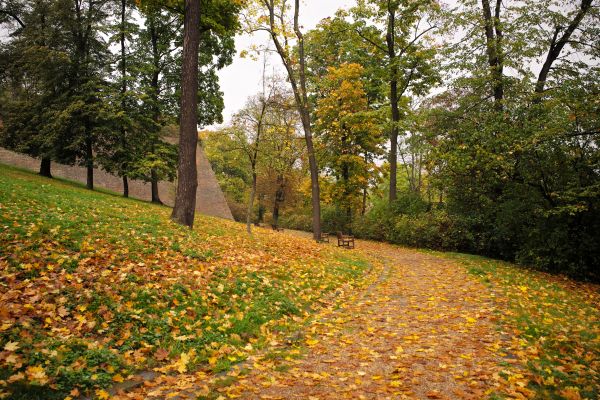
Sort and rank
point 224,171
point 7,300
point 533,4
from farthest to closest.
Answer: point 224,171 < point 533,4 < point 7,300

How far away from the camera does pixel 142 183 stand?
1167 inches

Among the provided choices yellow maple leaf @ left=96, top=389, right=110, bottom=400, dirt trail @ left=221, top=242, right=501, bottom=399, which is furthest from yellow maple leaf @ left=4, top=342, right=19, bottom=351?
dirt trail @ left=221, top=242, right=501, bottom=399

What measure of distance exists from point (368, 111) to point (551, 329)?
17.3 m

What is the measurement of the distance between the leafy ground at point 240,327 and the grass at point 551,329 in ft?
0.11

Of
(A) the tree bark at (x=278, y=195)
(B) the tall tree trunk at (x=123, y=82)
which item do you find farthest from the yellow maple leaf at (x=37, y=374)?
(A) the tree bark at (x=278, y=195)

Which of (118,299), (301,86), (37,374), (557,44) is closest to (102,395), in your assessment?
(37,374)

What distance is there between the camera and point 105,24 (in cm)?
2103

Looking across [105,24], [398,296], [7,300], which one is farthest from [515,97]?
[105,24]

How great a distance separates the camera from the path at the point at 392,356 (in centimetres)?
417

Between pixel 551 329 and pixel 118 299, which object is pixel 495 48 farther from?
pixel 118 299

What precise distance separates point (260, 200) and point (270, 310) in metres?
30.9

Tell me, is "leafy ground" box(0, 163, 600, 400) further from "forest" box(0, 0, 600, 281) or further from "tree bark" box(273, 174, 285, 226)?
"tree bark" box(273, 174, 285, 226)

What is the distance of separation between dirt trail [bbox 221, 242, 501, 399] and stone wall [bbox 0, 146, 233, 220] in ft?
70.2

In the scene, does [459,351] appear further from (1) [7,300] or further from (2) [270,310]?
(1) [7,300]
